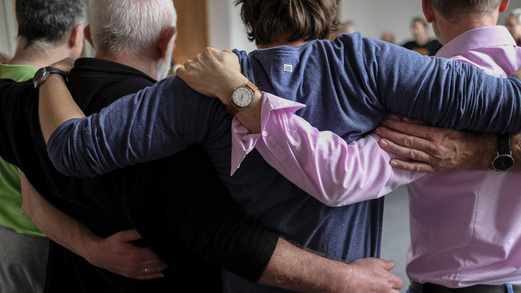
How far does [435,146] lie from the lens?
1094mm

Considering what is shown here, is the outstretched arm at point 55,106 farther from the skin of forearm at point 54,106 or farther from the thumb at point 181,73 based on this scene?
the thumb at point 181,73

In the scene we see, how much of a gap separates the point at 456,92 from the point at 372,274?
471mm

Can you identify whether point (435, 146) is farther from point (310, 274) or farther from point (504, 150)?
point (310, 274)

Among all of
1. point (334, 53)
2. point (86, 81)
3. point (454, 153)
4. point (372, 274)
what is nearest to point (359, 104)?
point (334, 53)

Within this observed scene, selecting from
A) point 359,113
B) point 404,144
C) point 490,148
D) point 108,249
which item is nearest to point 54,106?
point 108,249

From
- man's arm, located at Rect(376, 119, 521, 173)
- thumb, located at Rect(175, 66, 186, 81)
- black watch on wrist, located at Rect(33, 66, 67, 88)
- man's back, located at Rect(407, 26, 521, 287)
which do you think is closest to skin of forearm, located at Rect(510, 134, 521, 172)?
man's arm, located at Rect(376, 119, 521, 173)

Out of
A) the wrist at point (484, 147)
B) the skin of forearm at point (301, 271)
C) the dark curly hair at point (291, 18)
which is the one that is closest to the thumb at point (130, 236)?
the skin of forearm at point (301, 271)

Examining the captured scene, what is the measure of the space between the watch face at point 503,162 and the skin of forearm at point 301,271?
0.44 metres

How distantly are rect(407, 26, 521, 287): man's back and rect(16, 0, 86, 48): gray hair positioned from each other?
1548 millimetres

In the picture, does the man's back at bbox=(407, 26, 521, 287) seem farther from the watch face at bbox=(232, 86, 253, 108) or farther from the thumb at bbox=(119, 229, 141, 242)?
the thumb at bbox=(119, 229, 141, 242)

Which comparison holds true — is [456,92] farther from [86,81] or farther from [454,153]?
[86,81]

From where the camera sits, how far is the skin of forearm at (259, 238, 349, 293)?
3.58 feet

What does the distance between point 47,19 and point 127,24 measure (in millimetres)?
804

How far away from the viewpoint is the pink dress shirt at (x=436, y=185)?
98 cm
